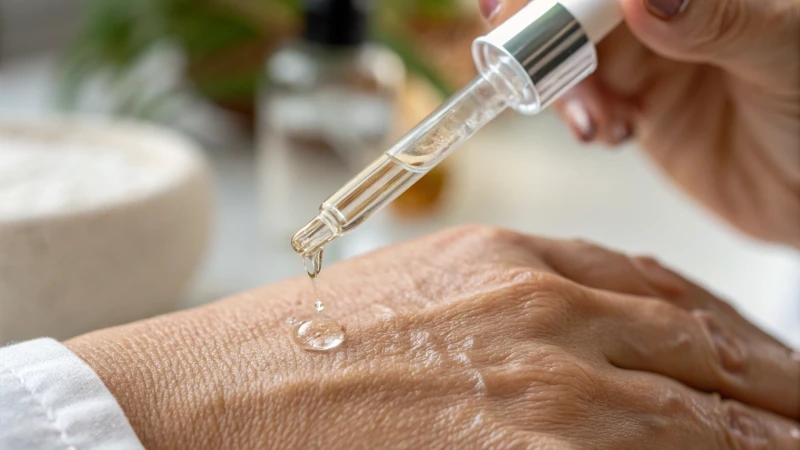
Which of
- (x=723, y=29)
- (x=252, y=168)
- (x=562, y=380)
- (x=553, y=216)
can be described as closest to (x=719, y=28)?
(x=723, y=29)

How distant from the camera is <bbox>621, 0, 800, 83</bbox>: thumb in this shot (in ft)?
1.47

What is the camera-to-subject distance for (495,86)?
0.45m

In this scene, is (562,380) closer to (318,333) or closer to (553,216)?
(318,333)

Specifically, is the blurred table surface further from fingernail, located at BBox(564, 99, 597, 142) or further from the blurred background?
fingernail, located at BBox(564, 99, 597, 142)

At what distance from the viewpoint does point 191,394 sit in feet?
1.22

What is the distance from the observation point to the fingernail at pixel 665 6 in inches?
17.5

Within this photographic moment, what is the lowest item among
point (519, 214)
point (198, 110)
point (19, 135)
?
point (519, 214)

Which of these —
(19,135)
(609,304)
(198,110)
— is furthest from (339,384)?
(198,110)

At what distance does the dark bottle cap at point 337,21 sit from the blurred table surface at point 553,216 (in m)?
0.21

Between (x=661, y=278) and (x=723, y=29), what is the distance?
16 cm

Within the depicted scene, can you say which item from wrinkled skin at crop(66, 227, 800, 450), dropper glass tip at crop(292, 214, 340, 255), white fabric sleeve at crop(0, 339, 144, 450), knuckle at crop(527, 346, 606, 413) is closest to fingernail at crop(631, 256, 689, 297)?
wrinkled skin at crop(66, 227, 800, 450)

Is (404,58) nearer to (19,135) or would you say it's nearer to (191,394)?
(19,135)

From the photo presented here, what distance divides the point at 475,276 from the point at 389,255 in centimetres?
6

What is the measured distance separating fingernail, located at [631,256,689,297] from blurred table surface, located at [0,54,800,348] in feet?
0.85
